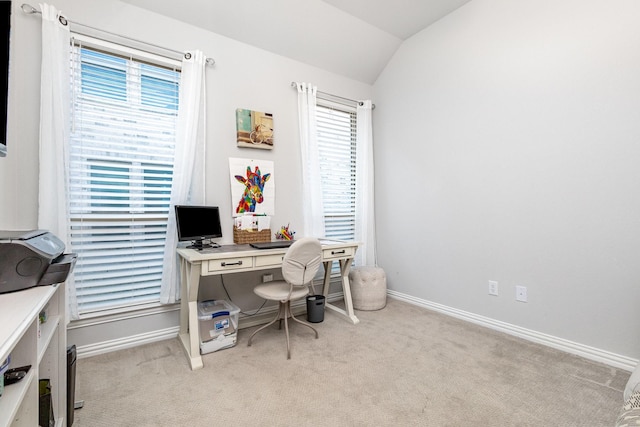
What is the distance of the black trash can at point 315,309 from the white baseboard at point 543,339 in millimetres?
1114

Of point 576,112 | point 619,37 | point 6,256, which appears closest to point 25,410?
point 6,256

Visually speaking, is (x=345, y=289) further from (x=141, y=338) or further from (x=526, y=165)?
(x=526, y=165)


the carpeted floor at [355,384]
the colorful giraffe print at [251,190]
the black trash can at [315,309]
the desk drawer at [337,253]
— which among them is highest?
the colorful giraffe print at [251,190]

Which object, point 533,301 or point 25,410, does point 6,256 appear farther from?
point 533,301

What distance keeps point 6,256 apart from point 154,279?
1.46m

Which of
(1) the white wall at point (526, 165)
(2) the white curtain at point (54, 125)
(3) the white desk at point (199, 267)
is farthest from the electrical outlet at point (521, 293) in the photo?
(2) the white curtain at point (54, 125)

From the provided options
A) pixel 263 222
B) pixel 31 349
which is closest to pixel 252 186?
pixel 263 222

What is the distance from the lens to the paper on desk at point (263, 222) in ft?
9.00

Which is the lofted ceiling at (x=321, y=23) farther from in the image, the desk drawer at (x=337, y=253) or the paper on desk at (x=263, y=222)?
the desk drawer at (x=337, y=253)

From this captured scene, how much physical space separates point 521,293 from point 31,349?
9.67 feet

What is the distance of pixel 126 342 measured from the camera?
2.24 m

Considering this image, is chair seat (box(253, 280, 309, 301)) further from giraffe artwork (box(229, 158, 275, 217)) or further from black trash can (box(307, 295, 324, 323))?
giraffe artwork (box(229, 158, 275, 217))

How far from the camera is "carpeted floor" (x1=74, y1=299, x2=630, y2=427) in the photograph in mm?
1513

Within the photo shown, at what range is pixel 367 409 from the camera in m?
1.57
